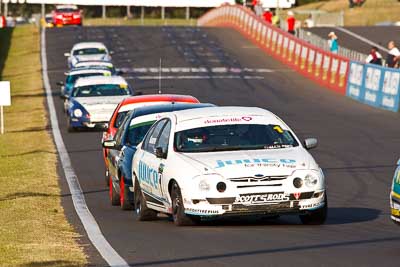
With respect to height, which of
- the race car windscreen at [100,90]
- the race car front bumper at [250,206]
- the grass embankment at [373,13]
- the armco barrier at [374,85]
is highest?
the race car front bumper at [250,206]

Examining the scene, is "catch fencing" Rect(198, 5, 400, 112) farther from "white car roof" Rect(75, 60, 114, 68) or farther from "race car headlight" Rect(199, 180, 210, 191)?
"race car headlight" Rect(199, 180, 210, 191)

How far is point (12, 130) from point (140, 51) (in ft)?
94.6

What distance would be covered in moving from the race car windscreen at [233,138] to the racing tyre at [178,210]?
0.55 m

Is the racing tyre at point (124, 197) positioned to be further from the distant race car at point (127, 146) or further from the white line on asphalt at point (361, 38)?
the white line on asphalt at point (361, 38)

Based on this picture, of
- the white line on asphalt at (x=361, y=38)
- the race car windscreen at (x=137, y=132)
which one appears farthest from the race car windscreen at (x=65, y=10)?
the race car windscreen at (x=137, y=132)

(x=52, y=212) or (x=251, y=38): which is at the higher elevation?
(x=52, y=212)

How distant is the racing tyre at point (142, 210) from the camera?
47.8 feet

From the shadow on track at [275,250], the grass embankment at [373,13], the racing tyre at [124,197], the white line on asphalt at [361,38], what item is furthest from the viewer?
the grass embankment at [373,13]

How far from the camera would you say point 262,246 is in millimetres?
11555

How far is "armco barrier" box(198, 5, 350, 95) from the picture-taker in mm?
43644

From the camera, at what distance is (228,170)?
42.4ft

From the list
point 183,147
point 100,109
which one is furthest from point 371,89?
point 183,147

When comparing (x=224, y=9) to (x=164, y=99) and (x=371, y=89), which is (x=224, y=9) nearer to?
(x=371, y=89)

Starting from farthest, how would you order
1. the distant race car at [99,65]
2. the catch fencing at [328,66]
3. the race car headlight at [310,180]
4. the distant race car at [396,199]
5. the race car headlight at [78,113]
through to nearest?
the distant race car at [99,65], the catch fencing at [328,66], the race car headlight at [78,113], the race car headlight at [310,180], the distant race car at [396,199]
